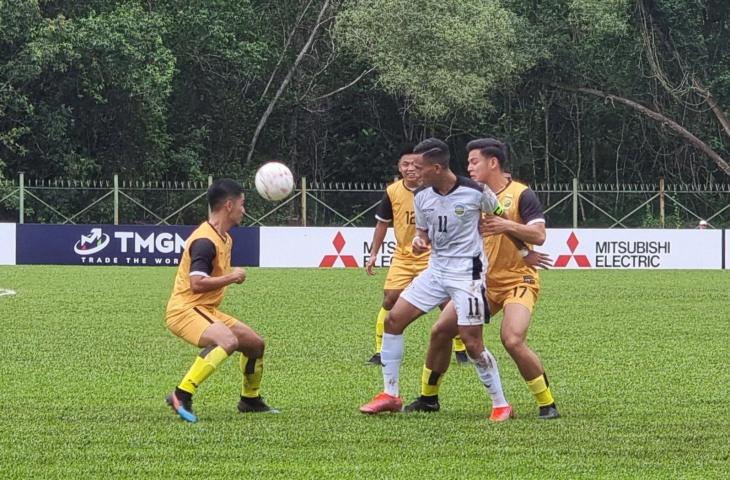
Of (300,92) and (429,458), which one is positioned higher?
(300,92)

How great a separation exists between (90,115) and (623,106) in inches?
795

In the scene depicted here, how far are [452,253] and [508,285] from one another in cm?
54

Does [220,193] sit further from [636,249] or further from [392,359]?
[636,249]

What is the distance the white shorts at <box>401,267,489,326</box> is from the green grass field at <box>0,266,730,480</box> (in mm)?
731

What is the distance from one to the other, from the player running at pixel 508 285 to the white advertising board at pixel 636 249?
22416 millimetres

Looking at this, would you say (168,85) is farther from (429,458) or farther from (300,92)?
→ (429,458)

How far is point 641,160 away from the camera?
49.4 metres

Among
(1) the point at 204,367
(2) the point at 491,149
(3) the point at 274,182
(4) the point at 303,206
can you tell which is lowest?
(1) the point at 204,367

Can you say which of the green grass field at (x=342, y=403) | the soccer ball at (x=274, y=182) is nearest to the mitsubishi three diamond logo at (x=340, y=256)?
the green grass field at (x=342, y=403)

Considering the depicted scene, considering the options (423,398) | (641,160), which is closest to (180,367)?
(423,398)

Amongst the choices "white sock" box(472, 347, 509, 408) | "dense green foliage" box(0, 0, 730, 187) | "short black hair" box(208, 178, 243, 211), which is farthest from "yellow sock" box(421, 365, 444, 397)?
"dense green foliage" box(0, 0, 730, 187)

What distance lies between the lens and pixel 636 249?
31.3 m

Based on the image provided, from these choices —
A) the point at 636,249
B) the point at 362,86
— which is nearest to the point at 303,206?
the point at 636,249

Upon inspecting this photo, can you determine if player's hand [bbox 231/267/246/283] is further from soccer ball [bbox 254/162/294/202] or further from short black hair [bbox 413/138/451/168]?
soccer ball [bbox 254/162/294/202]
